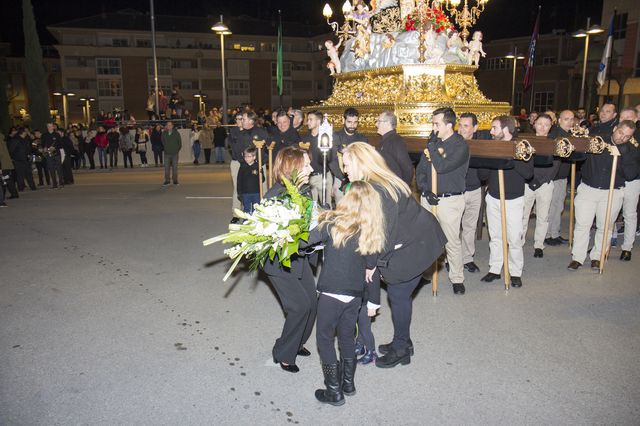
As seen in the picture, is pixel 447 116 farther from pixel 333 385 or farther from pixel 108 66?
pixel 108 66

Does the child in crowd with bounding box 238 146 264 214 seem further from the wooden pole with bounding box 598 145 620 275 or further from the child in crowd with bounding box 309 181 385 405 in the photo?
the wooden pole with bounding box 598 145 620 275

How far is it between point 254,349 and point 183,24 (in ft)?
193

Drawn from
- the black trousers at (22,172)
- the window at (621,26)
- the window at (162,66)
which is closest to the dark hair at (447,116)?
the black trousers at (22,172)

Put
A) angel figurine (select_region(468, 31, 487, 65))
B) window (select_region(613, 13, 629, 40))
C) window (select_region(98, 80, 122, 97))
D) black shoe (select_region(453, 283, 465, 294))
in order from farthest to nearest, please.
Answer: window (select_region(98, 80, 122, 97)), window (select_region(613, 13, 629, 40)), angel figurine (select_region(468, 31, 487, 65)), black shoe (select_region(453, 283, 465, 294))

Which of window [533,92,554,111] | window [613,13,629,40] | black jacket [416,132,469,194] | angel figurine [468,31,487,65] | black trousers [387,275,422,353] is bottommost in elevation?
black trousers [387,275,422,353]

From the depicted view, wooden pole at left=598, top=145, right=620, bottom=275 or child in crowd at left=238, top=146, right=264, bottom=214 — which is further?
child in crowd at left=238, top=146, right=264, bottom=214

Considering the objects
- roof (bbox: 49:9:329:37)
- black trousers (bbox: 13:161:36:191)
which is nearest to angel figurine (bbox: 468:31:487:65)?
black trousers (bbox: 13:161:36:191)

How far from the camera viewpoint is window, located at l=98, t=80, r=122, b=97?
53.8 meters

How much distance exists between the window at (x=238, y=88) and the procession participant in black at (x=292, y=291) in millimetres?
55523

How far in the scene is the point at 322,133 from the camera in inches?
212

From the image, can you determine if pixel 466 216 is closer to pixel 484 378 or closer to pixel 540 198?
pixel 540 198

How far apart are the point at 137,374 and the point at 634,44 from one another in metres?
33.3

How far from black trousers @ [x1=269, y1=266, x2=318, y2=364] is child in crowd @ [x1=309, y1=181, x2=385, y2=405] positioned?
0.49m

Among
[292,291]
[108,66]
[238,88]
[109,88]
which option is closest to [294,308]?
[292,291]
